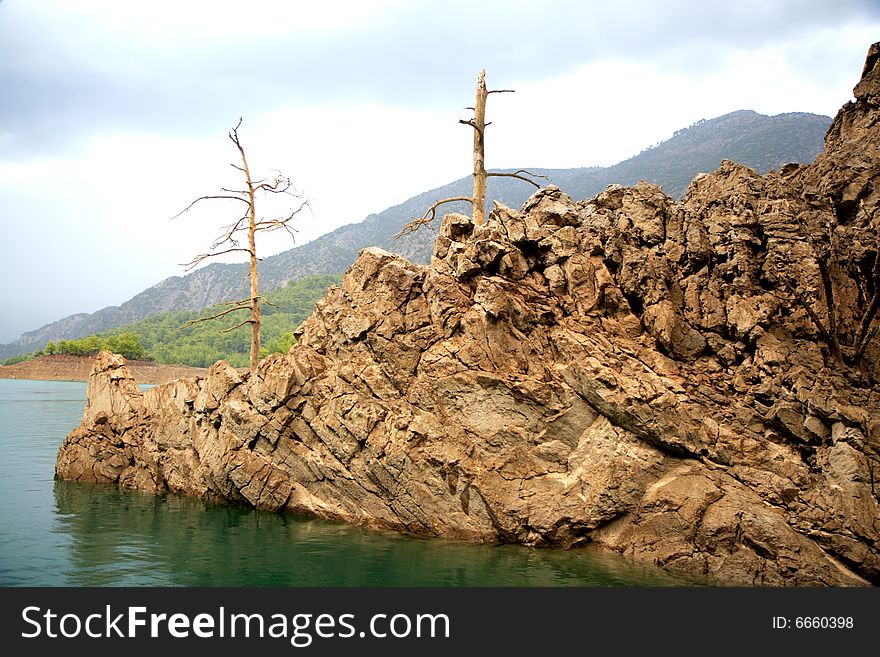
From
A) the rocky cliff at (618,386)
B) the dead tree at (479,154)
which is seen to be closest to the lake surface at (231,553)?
the rocky cliff at (618,386)

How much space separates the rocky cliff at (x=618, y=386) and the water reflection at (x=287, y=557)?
89 cm

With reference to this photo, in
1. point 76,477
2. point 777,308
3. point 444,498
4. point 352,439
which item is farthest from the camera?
point 76,477

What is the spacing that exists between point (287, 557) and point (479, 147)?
1254 cm

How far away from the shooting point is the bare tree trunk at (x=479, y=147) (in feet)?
65.0

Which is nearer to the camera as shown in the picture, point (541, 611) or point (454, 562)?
point (541, 611)

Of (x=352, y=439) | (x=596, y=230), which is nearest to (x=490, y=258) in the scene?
(x=596, y=230)

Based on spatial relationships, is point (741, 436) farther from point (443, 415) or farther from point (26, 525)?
point (26, 525)

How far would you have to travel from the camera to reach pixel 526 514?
52.2 feet

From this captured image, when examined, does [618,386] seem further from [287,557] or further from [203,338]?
[203,338]

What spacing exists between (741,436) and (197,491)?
614 inches

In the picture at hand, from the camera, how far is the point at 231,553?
49.6 feet

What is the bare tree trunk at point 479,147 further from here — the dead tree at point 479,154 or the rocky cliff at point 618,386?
the rocky cliff at point 618,386

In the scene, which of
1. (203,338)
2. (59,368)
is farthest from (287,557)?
(203,338)

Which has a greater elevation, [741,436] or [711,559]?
[741,436]
